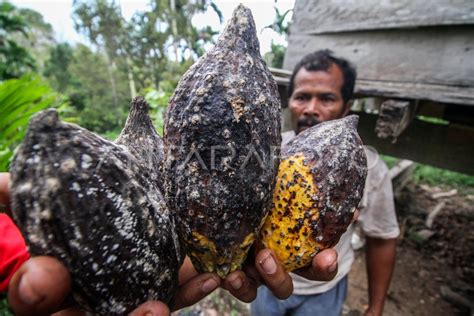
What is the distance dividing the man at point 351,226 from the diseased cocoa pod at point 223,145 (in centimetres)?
118

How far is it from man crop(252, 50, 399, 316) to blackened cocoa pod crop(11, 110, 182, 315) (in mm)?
1451

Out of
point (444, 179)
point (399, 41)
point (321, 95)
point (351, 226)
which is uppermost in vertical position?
point (399, 41)

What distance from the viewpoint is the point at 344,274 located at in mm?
2084

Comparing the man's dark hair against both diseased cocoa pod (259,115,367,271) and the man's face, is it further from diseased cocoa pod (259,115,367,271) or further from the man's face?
diseased cocoa pod (259,115,367,271)

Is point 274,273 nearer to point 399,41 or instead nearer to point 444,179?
point 399,41

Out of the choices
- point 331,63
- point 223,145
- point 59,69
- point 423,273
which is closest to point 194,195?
point 223,145

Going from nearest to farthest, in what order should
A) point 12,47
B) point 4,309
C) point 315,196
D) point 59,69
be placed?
point 315,196
point 4,309
point 12,47
point 59,69

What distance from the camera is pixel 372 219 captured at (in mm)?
2080

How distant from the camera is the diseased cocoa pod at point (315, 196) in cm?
88

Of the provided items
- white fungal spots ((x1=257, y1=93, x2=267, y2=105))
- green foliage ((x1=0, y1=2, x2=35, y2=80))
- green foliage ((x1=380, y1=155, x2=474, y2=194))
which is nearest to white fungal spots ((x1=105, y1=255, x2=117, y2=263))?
white fungal spots ((x1=257, y1=93, x2=267, y2=105))

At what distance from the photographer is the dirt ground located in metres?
3.23

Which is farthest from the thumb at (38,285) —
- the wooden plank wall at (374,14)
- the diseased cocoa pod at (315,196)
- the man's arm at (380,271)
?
the wooden plank wall at (374,14)

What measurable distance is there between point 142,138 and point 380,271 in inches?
77.5

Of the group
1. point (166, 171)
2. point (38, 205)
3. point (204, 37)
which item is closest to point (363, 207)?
point (166, 171)
